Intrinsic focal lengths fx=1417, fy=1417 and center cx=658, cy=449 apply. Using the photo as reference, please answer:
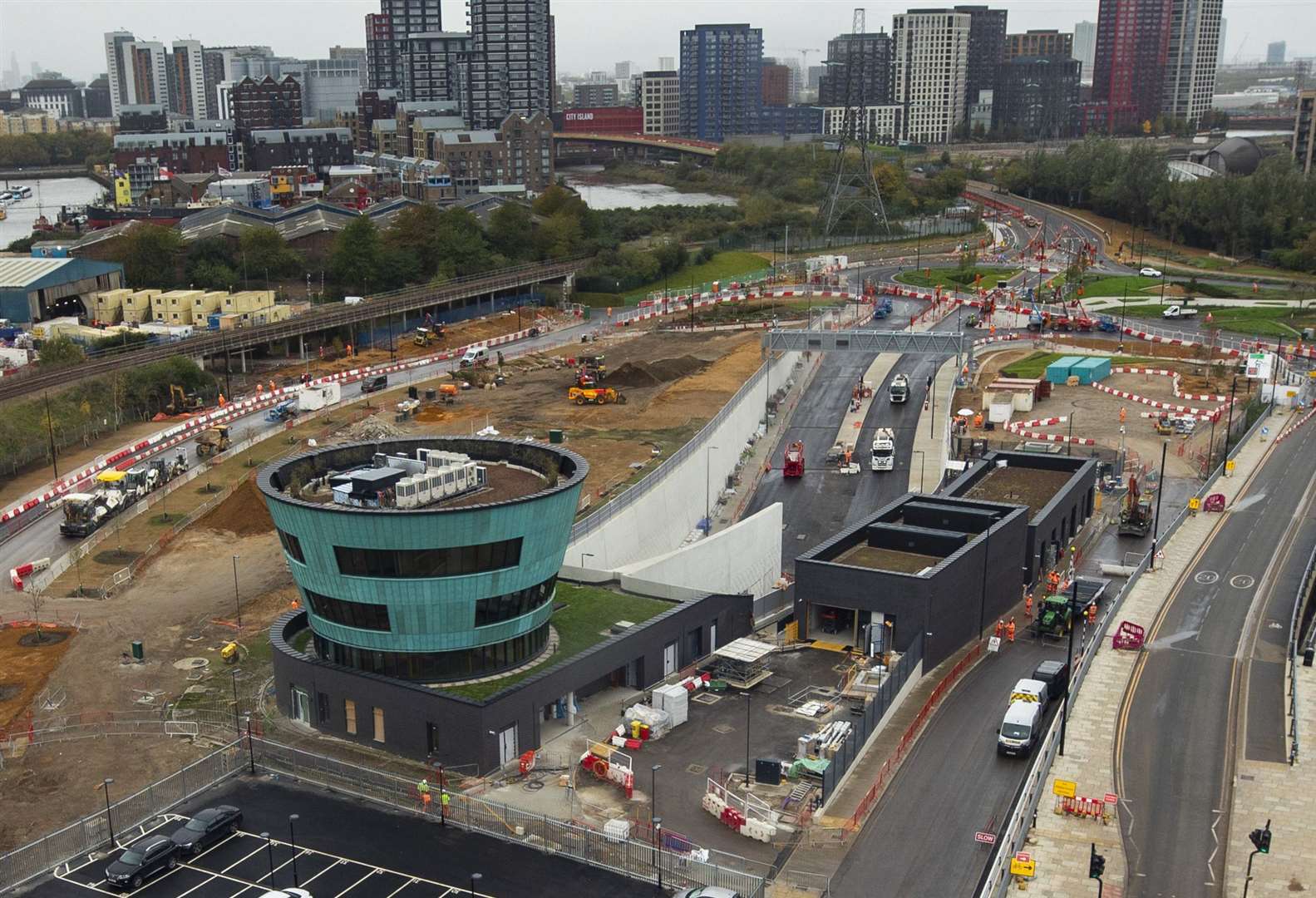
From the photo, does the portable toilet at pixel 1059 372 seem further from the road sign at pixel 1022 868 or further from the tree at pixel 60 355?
the road sign at pixel 1022 868

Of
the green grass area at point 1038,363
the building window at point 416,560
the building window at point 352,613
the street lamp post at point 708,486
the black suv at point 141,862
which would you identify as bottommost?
the street lamp post at point 708,486

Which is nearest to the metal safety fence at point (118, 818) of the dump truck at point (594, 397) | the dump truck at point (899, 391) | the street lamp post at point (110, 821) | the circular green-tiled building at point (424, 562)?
the street lamp post at point (110, 821)

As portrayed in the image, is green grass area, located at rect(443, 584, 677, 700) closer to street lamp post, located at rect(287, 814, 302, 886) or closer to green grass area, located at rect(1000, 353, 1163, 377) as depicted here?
street lamp post, located at rect(287, 814, 302, 886)

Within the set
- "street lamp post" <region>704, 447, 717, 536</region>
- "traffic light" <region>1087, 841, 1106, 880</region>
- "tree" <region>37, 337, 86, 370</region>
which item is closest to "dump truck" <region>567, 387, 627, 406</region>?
"street lamp post" <region>704, 447, 717, 536</region>

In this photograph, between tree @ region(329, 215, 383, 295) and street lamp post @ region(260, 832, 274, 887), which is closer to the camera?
street lamp post @ region(260, 832, 274, 887)

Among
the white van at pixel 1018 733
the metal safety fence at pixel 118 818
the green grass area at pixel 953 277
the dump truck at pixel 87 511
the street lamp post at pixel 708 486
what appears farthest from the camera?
the green grass area at pixel 953 277
